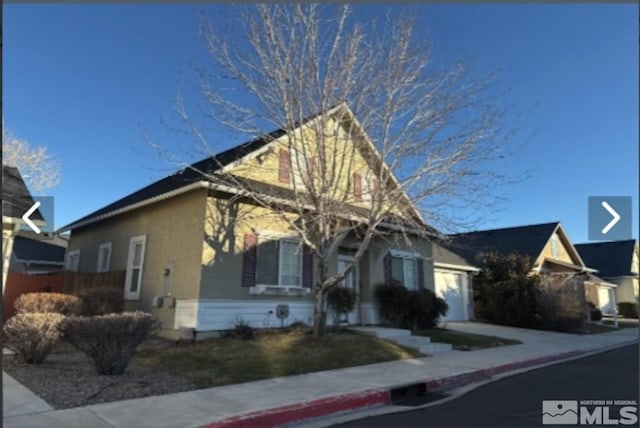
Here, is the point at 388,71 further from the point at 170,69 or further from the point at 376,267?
the point at 376,267

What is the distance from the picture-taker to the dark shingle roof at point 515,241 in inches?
1217

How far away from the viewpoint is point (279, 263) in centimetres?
1473

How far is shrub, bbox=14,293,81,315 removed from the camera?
38.3ft

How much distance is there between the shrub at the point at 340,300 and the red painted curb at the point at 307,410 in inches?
273

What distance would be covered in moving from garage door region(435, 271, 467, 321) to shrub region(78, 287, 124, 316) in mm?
15326

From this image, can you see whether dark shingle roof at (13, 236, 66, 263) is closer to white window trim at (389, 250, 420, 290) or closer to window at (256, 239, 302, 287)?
window at (256, 239, 302, 287)

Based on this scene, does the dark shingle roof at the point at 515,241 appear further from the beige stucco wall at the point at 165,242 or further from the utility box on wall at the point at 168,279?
the utility box on wall at the point at 168,279

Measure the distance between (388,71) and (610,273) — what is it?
39.5 metres

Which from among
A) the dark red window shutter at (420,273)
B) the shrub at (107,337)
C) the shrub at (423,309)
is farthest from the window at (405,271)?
the shrub at (107,337)

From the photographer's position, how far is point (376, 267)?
1753 cm

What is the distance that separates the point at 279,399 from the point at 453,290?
1963cm

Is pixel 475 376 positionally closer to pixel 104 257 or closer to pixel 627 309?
pixel 104 257

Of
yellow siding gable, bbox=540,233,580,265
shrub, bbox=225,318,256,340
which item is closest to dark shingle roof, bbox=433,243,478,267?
yellow siding gable, bbox=540,233,580,265

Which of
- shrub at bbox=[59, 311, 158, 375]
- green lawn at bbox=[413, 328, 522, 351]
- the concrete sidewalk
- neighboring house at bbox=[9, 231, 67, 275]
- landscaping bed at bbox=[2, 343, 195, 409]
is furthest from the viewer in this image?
neighboring house at bbox=[9, 231, 67, 275]
